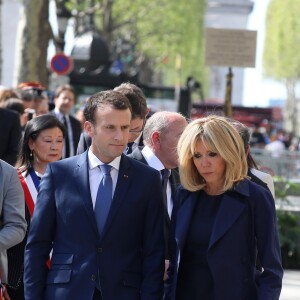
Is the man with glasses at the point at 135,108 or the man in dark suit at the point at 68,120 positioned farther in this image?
the man in dark suit at the point at 68,120

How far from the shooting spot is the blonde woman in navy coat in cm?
579

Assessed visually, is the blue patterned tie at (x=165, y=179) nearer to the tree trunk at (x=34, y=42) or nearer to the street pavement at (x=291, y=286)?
the street pavement at (x=291, y=286)

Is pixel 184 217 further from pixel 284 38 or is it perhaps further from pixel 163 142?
pixel 284 38

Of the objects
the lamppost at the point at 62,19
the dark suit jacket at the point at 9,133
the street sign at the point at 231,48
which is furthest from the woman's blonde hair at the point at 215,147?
the lamppost at the point at 62,19

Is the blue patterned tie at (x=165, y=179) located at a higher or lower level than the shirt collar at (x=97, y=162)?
lower

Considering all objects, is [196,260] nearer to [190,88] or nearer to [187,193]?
[187,193]

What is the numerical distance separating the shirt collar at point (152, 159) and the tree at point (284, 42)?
7095 cm

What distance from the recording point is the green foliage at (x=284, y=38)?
80.9 metres

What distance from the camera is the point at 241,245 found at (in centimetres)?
584

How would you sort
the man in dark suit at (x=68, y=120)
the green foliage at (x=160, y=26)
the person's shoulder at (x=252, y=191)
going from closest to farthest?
the person's shoulder at (x=252, y=191) → the man in dark suit at (x=68, y=120) → the green foliage at (x=160, y=26)

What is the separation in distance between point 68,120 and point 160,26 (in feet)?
174

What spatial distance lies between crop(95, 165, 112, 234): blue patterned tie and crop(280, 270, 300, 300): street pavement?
6334 millimetres

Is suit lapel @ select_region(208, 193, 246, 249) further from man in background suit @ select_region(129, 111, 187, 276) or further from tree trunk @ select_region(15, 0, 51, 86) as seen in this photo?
tree trunk @ select_region(15, 0, 51, 86)

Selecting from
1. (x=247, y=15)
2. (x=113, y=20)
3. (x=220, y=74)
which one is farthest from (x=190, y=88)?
(x=220, y=74)
